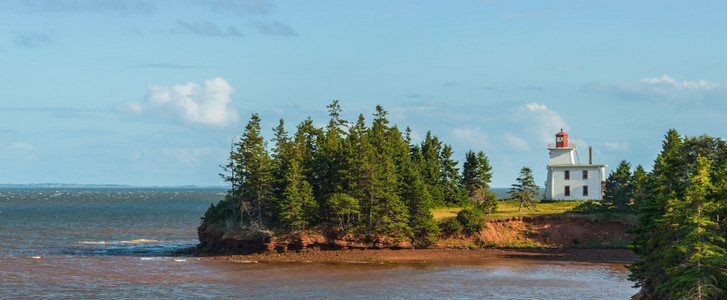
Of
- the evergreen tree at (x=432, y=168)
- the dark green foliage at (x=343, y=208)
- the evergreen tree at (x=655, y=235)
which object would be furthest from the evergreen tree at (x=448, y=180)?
the evergreen tree at (x=655, y=235)

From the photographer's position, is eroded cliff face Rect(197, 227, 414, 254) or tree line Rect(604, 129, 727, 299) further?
eroded cliff face Rect(197, 227, 414, 254)

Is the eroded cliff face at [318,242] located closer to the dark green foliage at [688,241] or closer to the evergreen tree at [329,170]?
the evergreen tree at [329,170]

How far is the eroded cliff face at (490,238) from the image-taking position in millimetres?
63969

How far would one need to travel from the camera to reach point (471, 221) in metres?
65.9

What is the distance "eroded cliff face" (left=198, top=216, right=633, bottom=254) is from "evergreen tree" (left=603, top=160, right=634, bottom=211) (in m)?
6.18

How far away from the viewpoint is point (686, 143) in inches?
2530

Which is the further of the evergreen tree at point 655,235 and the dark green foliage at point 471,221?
the dark green foliage at point 471,221

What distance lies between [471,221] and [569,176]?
90.5 ft

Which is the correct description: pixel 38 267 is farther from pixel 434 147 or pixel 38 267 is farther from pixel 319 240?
pixel 434 147

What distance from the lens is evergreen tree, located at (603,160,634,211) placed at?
76.5 meters

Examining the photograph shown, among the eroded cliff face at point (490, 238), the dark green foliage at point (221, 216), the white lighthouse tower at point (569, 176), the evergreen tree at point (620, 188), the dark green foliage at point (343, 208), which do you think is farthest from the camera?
the white lighthouse tower at point (569, 176)

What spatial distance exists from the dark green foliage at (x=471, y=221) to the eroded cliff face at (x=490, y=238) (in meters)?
0.65

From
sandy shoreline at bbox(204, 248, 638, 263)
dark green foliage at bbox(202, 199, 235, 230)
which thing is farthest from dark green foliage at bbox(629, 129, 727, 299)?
dark green foliage at bbox(202, 199, 235, 230)

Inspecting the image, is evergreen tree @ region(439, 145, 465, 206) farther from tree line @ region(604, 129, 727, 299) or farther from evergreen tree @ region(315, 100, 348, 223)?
tree line @ region(604, 129, 727, 299)
